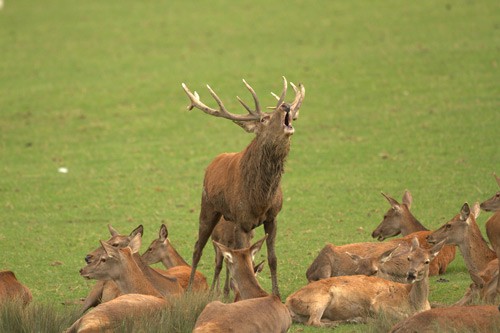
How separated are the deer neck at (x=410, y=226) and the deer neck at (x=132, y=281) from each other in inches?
151

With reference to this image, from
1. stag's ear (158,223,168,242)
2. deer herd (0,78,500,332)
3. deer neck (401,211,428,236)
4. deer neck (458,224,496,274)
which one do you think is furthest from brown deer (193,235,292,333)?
deer neck (401,211,428,236)

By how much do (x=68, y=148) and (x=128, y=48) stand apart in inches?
299

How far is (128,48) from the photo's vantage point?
2944 centimetres

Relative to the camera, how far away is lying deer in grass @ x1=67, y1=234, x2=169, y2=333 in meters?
10.2

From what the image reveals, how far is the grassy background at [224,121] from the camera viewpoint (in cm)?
1655

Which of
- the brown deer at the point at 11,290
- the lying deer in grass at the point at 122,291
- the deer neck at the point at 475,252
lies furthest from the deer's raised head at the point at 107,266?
the deer neck at the point at 475,252

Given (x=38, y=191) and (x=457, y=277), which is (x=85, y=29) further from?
(x=457, y=277)

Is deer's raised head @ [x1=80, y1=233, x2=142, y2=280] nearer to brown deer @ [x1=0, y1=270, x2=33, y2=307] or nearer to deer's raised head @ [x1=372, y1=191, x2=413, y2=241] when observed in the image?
brown deer @ [x1=0, y1=270, x2=33, y2=307]

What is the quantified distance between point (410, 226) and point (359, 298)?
Answer: 320 centimetres

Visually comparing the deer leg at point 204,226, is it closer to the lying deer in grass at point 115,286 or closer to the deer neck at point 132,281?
the lying deer in grass at point 115,286

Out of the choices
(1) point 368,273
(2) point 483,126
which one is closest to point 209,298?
(1) point 368,273

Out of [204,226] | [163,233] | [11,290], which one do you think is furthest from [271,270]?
[11,290]

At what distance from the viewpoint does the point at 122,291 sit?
11906mm

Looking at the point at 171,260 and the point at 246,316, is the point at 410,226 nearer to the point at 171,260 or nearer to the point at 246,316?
the point at 171,260
